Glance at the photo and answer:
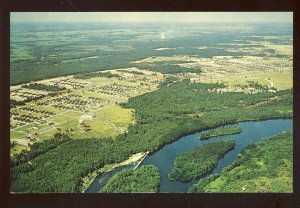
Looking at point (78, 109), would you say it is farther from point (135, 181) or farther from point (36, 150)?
point (135, 181)

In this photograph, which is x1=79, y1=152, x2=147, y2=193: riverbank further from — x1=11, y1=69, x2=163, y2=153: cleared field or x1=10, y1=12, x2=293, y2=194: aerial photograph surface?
x1=11, y1=69, x2=163, y2=153: cleared field

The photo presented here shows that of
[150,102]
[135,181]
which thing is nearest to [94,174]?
[135,181]

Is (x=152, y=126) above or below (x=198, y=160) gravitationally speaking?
above

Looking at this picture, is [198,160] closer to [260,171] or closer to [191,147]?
[191,147]

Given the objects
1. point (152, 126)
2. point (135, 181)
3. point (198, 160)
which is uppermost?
point (152, 126)

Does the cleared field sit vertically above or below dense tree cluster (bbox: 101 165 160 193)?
above

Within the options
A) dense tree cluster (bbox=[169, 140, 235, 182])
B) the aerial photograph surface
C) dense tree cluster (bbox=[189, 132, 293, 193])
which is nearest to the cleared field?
the aerial photograph surface
